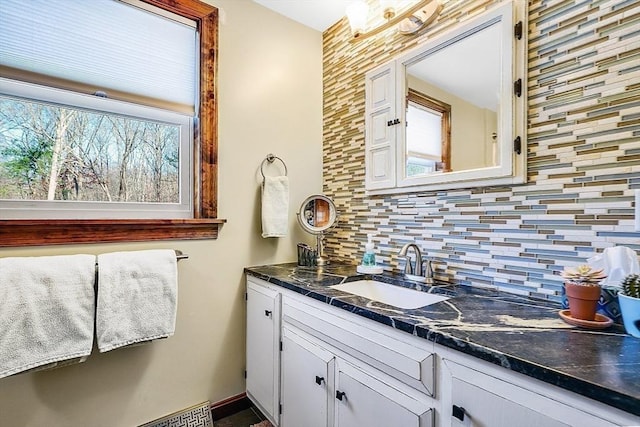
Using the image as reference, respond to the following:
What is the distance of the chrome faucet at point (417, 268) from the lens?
1.41m

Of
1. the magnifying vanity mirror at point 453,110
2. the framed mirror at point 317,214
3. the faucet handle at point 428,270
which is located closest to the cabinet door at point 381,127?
the magnifying vanity mirror at point 453,110

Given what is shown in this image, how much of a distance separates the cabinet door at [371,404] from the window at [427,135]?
924 mm

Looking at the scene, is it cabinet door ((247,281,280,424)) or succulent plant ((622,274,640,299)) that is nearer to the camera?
succulent plant ((622,274,640,299))

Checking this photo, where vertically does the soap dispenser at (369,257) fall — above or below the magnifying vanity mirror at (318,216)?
below

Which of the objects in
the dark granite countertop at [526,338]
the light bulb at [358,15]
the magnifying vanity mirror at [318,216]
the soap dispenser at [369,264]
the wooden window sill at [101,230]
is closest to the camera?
the dark granite countertop at [526,338]

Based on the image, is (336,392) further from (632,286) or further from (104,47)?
(104,47)

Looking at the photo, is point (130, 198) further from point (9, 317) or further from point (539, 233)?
point (539, 233)

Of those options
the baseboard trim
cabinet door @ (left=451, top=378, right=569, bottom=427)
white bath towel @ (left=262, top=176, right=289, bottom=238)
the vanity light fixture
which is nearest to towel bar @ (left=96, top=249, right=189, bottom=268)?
white bath towel @ (left=262, top=176, right=289, bottom=238)

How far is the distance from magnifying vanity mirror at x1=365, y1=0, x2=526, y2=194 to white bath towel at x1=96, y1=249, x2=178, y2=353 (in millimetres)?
1117

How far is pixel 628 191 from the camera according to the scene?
0.94 meters

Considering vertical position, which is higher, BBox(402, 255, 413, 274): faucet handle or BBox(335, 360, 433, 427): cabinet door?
BBox(402, 255, 413, 274): faucet handle

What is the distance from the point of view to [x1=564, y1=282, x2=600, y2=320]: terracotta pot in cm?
83

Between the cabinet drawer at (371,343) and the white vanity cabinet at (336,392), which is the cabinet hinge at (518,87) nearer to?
the cabinet drawer at (371,343)

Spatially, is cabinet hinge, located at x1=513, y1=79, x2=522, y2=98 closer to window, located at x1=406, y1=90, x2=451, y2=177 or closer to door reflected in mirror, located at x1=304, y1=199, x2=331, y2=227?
window, located at x1=406, y1=90, x2=451, y2=177
